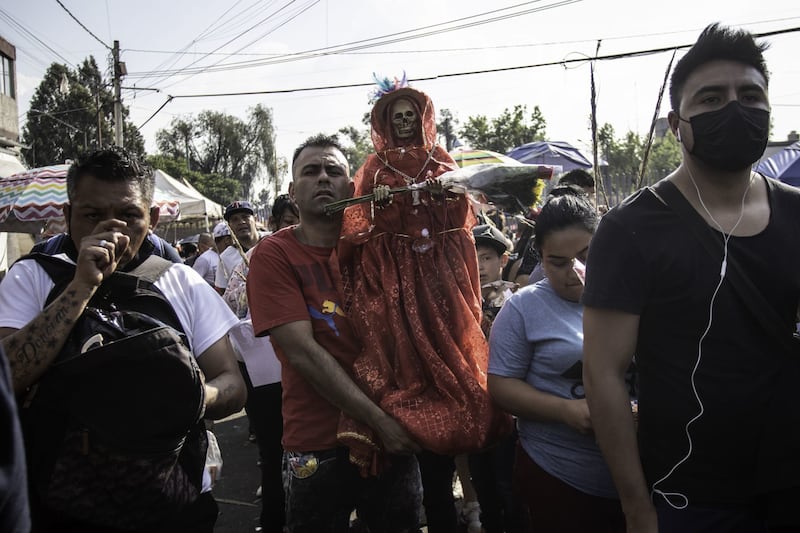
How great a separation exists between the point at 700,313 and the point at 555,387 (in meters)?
0.68

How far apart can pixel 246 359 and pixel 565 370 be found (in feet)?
6.81

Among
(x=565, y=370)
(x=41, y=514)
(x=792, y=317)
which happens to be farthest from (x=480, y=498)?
(x=41, y=514)

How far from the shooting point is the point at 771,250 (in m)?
1.60

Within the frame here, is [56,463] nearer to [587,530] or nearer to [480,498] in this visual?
[587,530]

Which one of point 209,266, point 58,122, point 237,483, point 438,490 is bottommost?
point 237,483

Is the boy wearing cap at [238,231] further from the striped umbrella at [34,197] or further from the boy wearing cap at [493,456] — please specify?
the boy wearing cap at [493,456]

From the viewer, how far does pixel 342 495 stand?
2.26 metres

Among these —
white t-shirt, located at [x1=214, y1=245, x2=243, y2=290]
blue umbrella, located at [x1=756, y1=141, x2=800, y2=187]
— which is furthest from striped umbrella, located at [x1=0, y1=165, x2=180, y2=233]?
blue umbrella, located at [x1=756, y1=141, x2=800, y2=187]

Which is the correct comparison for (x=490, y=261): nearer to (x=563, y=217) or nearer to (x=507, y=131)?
(x=563, y=217)

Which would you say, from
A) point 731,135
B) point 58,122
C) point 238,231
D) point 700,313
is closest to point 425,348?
point 700,313

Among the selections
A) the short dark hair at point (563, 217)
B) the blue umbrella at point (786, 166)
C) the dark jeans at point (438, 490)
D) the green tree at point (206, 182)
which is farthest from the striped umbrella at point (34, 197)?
the green tree at point (206, 182)

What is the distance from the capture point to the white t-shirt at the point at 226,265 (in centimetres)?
551

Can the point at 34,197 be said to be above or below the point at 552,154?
below

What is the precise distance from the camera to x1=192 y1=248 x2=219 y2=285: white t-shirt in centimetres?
614
